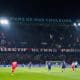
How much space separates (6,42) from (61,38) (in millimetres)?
Answer: 9763

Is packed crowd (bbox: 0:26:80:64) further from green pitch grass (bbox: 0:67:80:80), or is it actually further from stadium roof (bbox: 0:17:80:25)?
green pitch grass (bbox: 0:67:80:80)

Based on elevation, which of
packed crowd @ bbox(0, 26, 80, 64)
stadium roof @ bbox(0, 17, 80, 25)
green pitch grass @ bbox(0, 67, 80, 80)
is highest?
stadium roof @ bbox(0, 17, 80, 25)

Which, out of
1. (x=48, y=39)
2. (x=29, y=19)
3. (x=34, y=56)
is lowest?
(x=34, y=56)

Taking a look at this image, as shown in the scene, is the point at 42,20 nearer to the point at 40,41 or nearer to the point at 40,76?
the point at 40,41

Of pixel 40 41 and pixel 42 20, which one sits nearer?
pixel 42 20

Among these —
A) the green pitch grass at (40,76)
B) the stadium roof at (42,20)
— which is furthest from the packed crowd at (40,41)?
the green pitch grass at (40,76)

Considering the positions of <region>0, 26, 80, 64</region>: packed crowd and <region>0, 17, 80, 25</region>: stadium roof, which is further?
<region>0, 26, 80, 64</region>: packed crowd

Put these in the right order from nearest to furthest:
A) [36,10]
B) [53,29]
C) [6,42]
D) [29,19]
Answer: [36,10]
[29,19]
[6,42]
[53,29]

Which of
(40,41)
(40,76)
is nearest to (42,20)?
(40,41)

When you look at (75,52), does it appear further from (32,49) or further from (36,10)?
(36,10)

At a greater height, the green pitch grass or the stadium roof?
the stadium roof

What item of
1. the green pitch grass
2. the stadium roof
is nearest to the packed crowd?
the stadium roof

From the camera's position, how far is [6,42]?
1700 inches

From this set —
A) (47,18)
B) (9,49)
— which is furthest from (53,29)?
(9,49)
